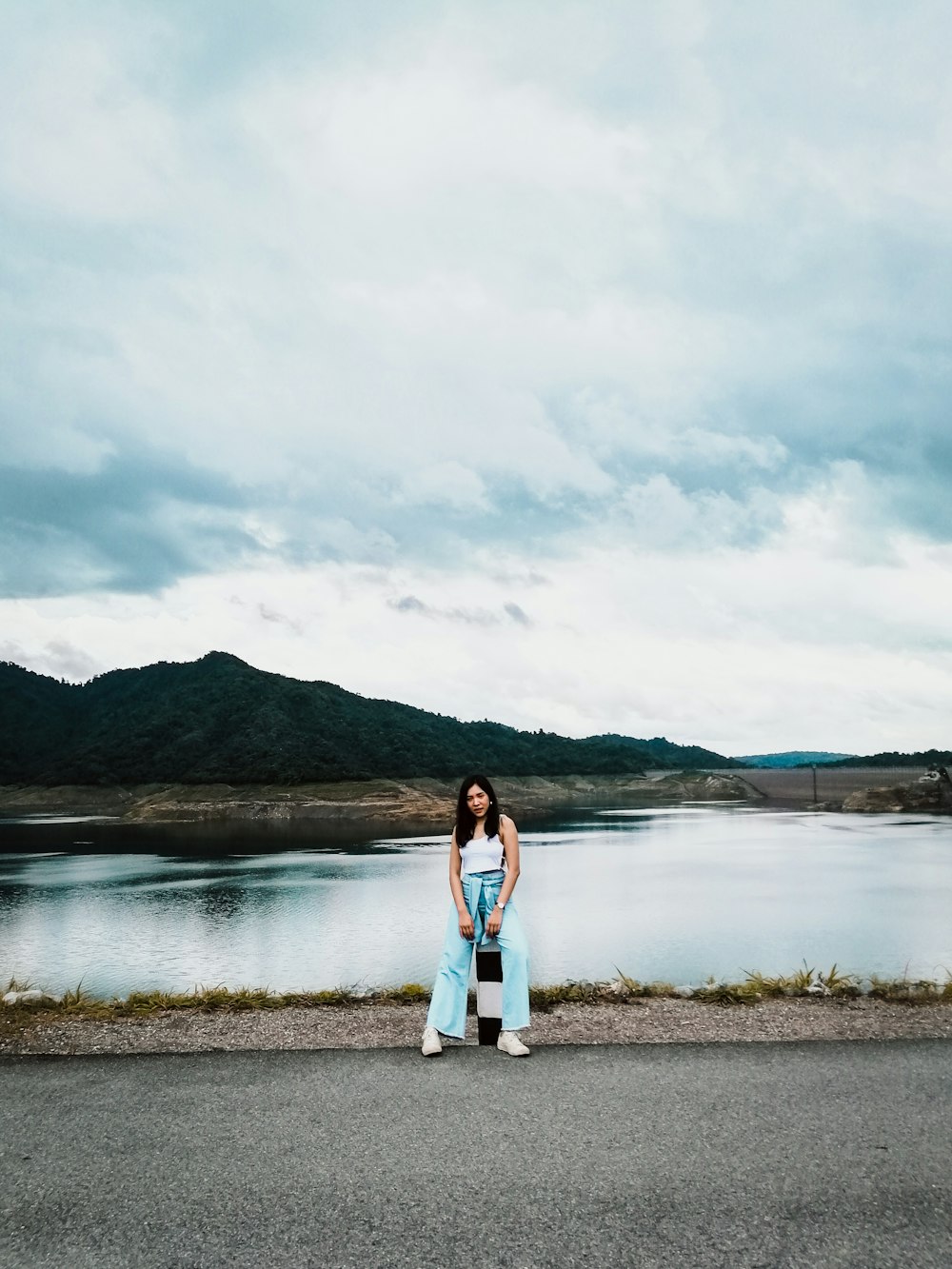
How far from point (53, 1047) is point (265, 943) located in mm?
19929

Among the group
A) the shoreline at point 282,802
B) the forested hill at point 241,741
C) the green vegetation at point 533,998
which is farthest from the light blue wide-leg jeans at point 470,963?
the forested hill at point 241,741

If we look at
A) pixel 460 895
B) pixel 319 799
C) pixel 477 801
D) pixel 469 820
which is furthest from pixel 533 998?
pixel 319 799

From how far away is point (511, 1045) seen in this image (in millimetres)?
6016

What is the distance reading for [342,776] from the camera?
117m

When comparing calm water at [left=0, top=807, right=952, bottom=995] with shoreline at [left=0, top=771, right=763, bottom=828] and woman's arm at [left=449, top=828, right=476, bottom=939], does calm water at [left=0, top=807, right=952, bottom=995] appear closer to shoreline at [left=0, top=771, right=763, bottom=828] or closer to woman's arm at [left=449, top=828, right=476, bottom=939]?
woman's arm at [left=449, top=828, right=476, bottom=939]

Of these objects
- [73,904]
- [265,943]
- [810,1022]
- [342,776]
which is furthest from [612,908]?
[342,776]

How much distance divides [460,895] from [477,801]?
2.34ft

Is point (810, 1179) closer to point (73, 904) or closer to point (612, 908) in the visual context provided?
point (612, 908)

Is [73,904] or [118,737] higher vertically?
[118,737]

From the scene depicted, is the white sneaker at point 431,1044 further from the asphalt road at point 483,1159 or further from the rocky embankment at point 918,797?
the rocky embankment at point 918,797

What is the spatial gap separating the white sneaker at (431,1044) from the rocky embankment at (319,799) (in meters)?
91.5

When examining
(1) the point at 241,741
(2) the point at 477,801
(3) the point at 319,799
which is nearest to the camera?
(2) the point at 477,801

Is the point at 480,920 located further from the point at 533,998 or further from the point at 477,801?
the point at 533,998

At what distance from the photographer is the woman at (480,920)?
244 inches
